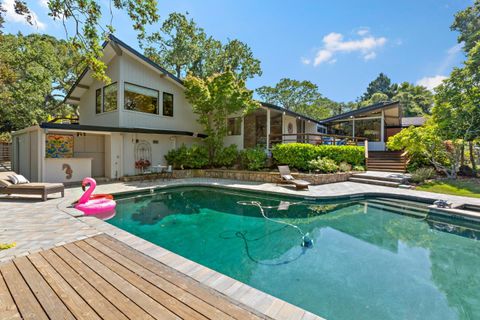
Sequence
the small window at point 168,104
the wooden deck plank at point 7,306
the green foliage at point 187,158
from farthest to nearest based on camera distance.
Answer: the small window at point 168,104 < the green foliage at point 187,158 < the wooden deck plank at point 7,306

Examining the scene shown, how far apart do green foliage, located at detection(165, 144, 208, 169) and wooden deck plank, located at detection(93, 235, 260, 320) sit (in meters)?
10.3

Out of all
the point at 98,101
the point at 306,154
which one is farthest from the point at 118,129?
the point at 306,154

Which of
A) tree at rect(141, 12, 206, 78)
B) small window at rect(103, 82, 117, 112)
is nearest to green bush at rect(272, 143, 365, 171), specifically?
small window at rect(103, 82, 117, 112)

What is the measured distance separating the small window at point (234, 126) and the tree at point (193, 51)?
343 inches

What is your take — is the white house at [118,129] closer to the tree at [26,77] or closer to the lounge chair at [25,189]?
the lounge chair at [25,189]

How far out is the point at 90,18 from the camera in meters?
4.60

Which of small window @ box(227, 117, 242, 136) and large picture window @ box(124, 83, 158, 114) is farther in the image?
small window @ box(227, 117, 242, 136)

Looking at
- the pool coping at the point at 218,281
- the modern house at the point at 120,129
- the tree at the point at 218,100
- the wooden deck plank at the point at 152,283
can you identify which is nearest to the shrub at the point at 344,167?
the modern house at the point at 120,129

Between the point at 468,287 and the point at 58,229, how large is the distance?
8048 mm

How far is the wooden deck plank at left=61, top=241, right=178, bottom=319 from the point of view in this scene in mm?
2342

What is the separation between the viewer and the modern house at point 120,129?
11.1 m

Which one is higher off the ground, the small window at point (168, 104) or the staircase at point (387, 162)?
the small window at point (168, 104)

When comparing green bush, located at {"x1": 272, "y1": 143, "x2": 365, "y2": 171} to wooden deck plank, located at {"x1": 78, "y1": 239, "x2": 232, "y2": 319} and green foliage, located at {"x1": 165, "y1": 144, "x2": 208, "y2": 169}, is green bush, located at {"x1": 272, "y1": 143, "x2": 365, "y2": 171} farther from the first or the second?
wooden deck plank, located at {"x1": 78, "y1": 239, "x2": 232, "y2": 319}

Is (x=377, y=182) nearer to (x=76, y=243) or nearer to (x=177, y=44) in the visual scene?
(x=76, y=243)
